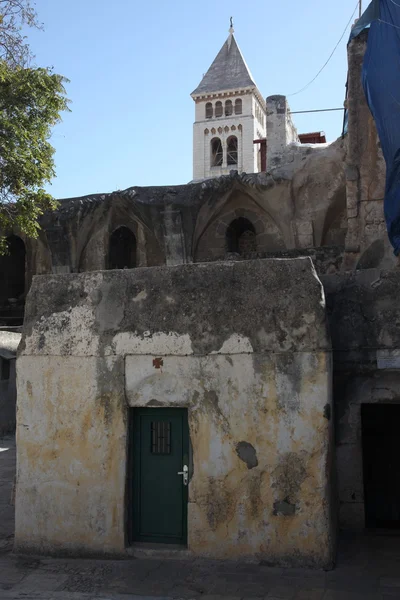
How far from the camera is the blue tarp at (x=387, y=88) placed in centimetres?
862

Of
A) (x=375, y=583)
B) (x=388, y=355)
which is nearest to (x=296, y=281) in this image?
(x=388, y=355)

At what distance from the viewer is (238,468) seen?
5.53 metres

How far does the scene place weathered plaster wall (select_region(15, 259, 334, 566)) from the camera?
5.43m

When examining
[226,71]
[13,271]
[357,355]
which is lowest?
[357,355]

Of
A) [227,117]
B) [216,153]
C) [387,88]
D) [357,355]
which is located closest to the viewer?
[357,355]

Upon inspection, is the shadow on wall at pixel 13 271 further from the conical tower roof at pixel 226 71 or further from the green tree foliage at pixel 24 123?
the conical tower roof at pixel 226 71

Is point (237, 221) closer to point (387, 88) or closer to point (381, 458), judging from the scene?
point (387, 88)

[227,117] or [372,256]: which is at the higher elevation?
[227,117]

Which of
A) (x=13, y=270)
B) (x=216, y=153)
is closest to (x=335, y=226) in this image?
(x=13, y=270)

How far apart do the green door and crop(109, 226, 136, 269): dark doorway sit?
47.8 feet

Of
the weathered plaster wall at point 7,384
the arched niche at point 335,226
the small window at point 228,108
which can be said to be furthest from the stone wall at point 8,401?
the small window at point 228,108

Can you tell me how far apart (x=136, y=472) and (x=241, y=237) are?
47.3ft

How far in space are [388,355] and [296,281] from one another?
4.28ft

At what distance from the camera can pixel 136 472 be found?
19.2 feet
